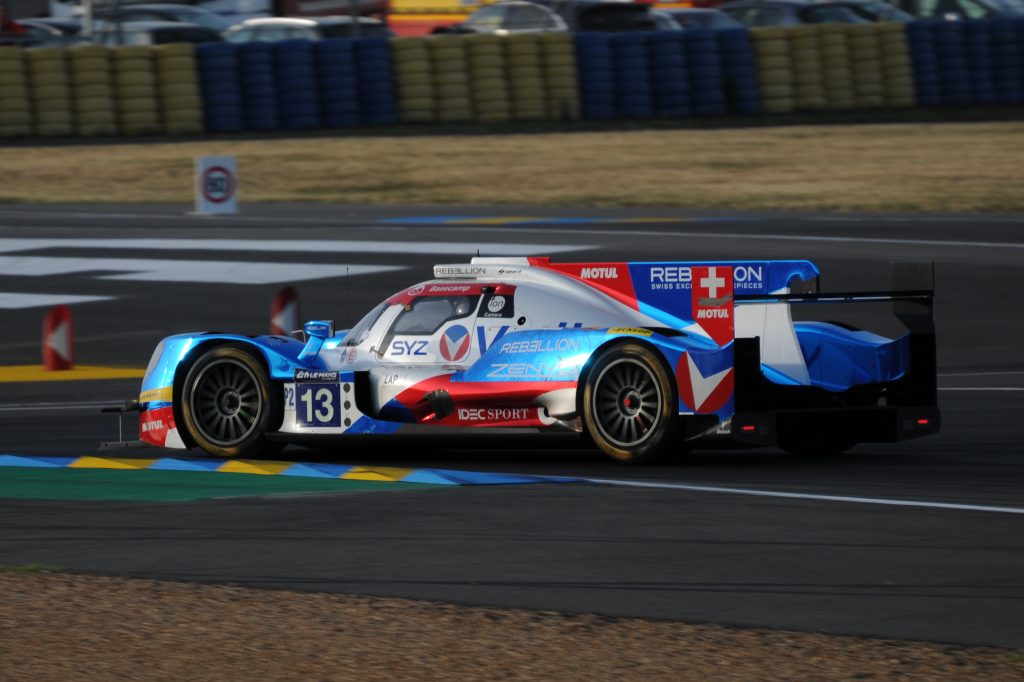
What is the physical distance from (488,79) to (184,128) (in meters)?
5.43

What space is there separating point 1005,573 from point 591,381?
3.11m

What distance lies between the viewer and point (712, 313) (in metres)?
10.1

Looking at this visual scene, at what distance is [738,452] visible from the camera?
35.7ft

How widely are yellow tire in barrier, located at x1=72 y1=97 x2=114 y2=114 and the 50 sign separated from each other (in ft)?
71.4

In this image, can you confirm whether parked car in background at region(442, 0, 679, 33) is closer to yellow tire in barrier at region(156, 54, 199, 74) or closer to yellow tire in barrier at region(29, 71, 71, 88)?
yellow tire in barrier at region(156, 54, 199, 74)

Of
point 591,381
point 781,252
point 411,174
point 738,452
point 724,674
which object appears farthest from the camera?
point 411,174

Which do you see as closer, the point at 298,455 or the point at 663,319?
the point at 663,319

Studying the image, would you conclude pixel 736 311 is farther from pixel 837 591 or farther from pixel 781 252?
pixel 781 252

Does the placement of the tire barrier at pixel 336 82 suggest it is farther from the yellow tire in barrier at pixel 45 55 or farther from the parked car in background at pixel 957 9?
the parked car in background at pixel 957 9

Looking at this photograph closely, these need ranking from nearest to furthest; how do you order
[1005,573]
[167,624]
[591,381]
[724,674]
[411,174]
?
[724,674] < [167,624] < [1005,573] < [591,381] < [411,174]

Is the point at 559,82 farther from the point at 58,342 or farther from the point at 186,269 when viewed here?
the point at 58,342

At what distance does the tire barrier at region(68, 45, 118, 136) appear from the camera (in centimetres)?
3045

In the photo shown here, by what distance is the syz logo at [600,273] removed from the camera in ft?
34.1

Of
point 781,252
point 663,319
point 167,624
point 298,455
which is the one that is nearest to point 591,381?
point 663,319
